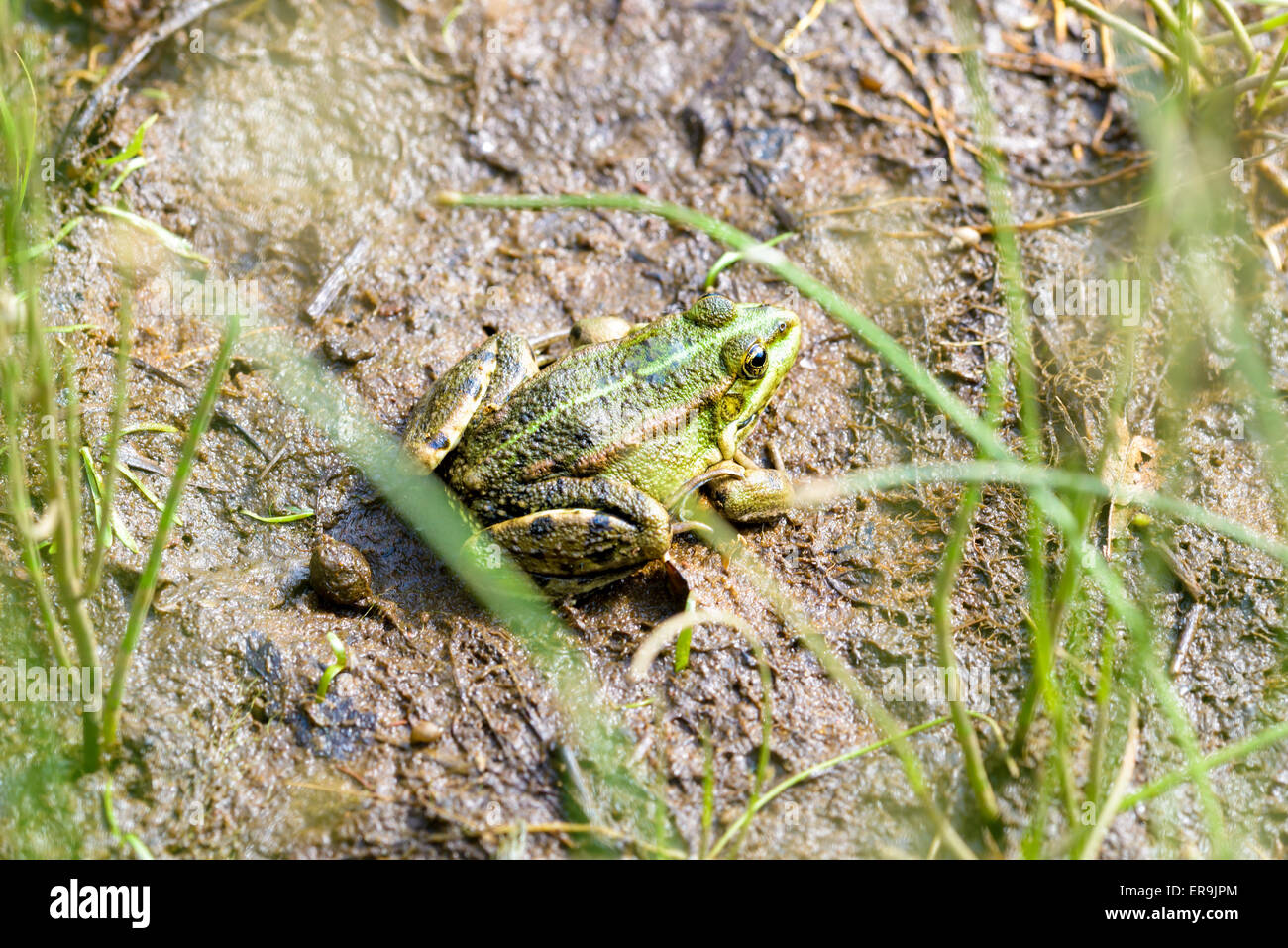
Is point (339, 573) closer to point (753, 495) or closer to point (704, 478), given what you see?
point (704, 478)

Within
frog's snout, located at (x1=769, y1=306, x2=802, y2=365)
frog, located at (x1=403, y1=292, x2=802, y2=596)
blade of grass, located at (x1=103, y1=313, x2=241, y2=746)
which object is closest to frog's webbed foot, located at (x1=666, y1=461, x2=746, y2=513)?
frog, located at (x1=403, y1=292, x2=802, y2=596)

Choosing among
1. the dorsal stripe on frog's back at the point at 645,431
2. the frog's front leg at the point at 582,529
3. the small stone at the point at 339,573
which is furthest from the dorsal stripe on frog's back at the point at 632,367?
the small stone at the point at 339,573

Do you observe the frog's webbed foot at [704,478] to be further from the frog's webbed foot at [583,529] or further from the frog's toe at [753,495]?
the frog's webbed foot at [583,529]

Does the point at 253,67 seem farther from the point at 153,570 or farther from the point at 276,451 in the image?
the point at 153,570

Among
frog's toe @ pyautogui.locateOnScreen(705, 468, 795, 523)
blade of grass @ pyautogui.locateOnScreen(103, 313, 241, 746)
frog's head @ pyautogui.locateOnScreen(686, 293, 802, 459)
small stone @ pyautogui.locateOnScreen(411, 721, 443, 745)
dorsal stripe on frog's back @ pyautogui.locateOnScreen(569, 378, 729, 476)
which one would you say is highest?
frog's head @ pyautogui.locateOnScreen(686, 293, 802, 459)

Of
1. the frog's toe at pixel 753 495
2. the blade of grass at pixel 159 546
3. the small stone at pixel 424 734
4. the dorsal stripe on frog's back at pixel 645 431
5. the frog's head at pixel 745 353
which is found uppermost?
A: the frog's head at pixel 745 353

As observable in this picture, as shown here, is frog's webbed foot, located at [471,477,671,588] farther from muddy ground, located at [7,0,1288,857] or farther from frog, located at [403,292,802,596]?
muddy ground, located at [7,0,1288,857]
